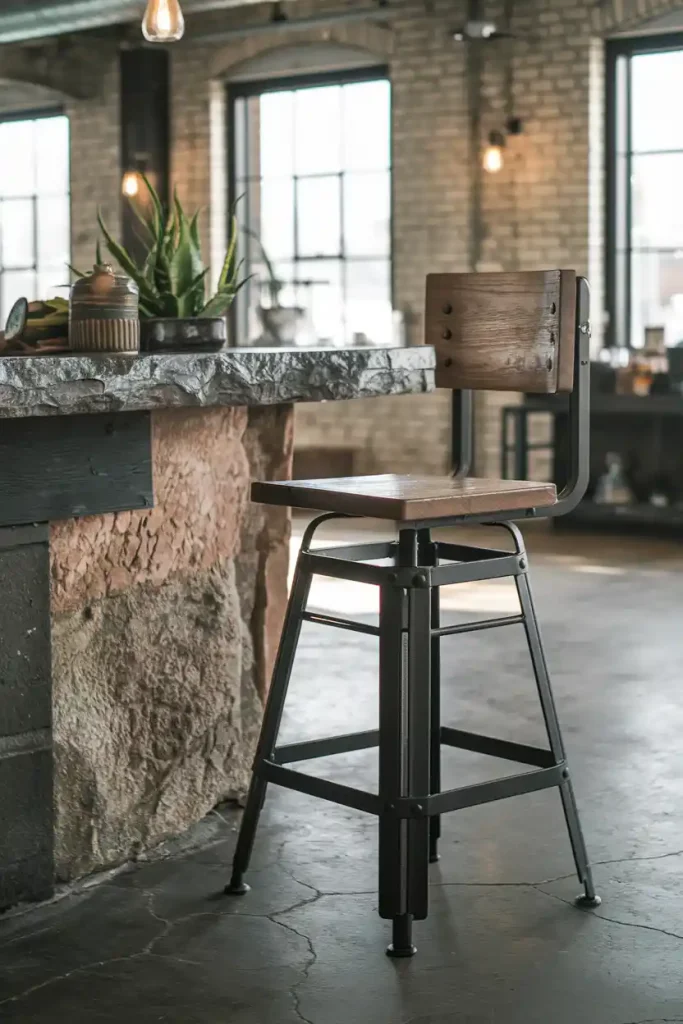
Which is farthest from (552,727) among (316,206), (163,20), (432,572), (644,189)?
(316,206)

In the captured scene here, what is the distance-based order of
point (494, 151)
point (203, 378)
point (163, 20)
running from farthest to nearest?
point (494, 151) → point (163, 20) → point (203, 378)

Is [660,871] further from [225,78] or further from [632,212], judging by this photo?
[225,78]

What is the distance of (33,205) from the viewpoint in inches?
409

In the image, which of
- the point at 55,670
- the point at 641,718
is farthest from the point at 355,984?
the point at 641,718

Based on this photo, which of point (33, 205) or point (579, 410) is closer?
point (579, 410)

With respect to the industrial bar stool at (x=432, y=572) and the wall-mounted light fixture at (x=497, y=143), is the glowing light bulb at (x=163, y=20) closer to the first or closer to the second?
the industrial bar stool at (x=432, y=572)

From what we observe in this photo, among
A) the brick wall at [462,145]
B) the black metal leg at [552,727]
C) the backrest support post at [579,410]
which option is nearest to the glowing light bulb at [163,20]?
the backrest support post at [579,410]

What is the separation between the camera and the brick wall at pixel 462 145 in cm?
796

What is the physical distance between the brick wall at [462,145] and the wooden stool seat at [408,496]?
5791 mm

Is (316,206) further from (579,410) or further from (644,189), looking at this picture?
(579,410)

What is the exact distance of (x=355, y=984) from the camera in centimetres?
214

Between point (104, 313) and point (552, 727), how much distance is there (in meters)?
1.02

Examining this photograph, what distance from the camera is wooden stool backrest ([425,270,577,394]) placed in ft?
8.22

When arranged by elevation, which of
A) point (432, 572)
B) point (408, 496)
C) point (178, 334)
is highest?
point (178, 334)
